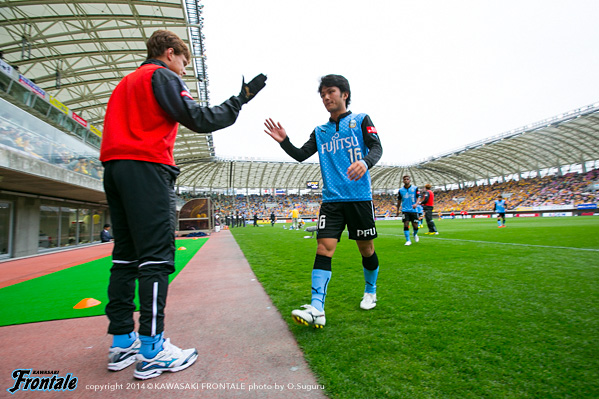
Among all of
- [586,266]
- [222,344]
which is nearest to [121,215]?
[222,344]

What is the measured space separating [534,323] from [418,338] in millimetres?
891

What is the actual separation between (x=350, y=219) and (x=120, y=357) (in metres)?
Answer: 1.83

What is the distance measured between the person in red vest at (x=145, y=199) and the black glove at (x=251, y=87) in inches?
6.9

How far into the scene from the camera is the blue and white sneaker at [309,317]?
6.23ft

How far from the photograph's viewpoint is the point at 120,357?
1623 mm

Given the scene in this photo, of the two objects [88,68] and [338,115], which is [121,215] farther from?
[88,68]

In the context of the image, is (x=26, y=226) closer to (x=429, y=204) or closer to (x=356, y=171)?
(x=356, y=171)

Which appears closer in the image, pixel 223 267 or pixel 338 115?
pixel 338 115

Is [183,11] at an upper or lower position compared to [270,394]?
upper

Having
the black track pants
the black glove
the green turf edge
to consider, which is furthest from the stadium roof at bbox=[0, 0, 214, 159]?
the black track pants

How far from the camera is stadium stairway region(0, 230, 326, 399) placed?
4.42ft

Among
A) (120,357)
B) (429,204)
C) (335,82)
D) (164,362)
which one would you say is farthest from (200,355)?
(429,204)

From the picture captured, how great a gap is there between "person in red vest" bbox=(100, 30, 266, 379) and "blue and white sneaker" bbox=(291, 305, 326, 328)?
2.16 feet

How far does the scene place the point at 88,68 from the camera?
53.9ft
